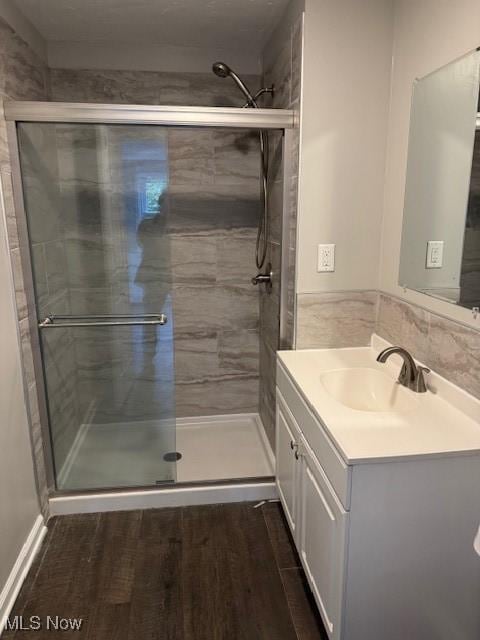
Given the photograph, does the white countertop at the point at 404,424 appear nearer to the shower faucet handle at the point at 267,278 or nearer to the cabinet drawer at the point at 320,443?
the cabinet drawer at the point at 320,443

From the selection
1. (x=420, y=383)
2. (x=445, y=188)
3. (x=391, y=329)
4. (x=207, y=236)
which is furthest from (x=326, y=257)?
(x=207, y=236)

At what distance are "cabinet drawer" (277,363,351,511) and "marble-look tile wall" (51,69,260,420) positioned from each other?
1177 mm

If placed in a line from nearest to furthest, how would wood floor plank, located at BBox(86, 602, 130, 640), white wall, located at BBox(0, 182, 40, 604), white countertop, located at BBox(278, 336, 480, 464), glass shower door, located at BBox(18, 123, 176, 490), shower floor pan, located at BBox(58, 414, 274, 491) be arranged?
white countertop, located at BBox(278, 336, 480, 464)
wood floor plank, located at BBox(86, 602, 130, 640)
white wall, located at BBox(0, 182, 40, 604)
glass shower door, located at BBox(18, 123, 176, 490)
shower floor pan, located at BBox(58, 414, 274, 491)

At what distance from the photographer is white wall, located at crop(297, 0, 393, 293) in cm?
190

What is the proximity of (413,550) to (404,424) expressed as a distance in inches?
14.1

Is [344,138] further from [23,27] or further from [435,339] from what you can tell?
[23,27]

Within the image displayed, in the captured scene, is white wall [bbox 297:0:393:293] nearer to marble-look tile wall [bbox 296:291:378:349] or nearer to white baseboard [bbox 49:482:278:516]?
marble-look tile wall [bbox 296:291:378:349]

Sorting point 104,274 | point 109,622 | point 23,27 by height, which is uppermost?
point 23,27

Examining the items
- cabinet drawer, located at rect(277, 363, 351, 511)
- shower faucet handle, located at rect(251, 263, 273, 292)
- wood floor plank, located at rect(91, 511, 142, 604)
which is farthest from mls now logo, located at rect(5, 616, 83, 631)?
shower faucet handle, located at rect(251, 263, 273, 292)

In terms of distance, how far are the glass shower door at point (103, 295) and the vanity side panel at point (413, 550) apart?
130 cm

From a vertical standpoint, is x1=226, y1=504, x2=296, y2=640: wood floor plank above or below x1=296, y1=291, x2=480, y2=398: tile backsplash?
below

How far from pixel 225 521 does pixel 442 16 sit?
2.29 meters

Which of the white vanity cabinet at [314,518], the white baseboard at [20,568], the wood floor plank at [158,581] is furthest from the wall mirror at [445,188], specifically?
the white baseboard at [20,568]

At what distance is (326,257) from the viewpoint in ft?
6.85
